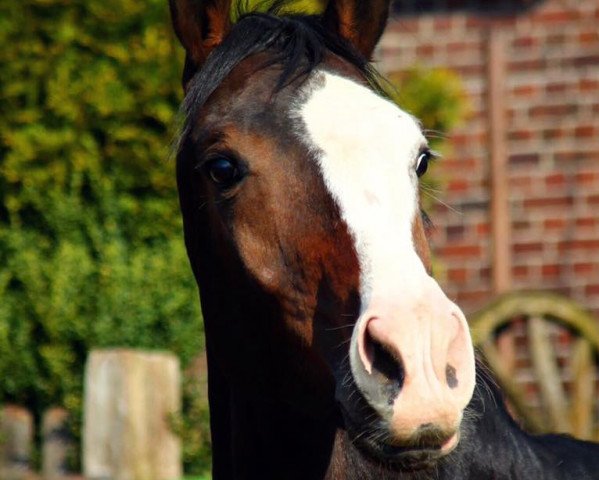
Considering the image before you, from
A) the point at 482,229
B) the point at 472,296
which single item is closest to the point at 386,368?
the point at 472,296

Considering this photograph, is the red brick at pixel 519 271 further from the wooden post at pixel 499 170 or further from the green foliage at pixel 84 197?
the green foliage at pixel 84 197

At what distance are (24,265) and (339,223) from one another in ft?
14.5

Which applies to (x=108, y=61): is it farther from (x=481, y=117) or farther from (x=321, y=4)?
(x=481, y=117)

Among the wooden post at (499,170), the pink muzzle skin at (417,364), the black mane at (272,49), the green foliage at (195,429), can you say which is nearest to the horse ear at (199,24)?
the black mane at (272,49)

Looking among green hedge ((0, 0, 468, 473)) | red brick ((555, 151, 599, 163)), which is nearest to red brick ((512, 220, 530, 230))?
red brick ((555, 151, 599, 163))

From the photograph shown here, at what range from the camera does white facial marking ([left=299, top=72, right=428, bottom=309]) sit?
273cm

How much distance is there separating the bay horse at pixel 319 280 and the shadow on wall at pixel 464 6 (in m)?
5.67

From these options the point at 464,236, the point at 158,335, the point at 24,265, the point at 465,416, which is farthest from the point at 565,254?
the point at 465,416

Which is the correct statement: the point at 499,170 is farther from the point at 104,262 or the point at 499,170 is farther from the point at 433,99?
the point at 104,262

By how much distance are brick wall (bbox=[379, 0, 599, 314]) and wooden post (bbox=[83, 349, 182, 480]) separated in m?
2.36

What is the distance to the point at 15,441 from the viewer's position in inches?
278

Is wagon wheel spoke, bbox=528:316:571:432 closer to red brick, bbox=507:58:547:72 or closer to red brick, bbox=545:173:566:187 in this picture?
red brick, bbox=545:173:566:187

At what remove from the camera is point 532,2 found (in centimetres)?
908

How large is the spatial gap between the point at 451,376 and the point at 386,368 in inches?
4.7
